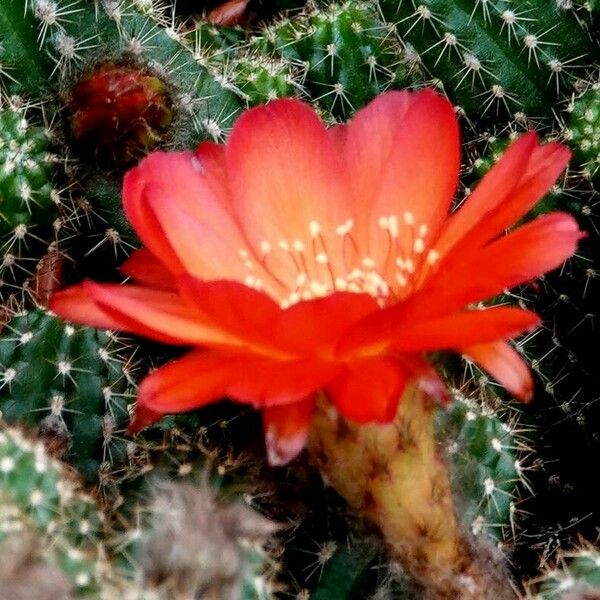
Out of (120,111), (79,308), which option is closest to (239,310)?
(79,308)

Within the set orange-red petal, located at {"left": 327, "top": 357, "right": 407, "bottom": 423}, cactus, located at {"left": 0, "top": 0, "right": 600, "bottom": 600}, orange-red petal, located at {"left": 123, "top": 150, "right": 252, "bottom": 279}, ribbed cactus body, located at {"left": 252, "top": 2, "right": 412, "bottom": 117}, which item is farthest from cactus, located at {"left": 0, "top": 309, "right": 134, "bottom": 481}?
ribbed cactus body, located at {"left": 252, "top": 2, "right": 412, "bottom": 117}

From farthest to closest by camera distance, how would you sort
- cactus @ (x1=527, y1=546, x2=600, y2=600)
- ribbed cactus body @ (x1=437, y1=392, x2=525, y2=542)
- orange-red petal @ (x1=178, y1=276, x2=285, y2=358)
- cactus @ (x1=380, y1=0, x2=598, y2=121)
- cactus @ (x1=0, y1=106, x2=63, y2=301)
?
cactus @ (x1=380, y1=0, x2=598, y2=121) → cactus @ (x1=0, y1=106, x2=63, y2=301) → ribbed cactus body @ (x1=437, y1=392, x2=525, y2=542) → cactus @ (x1=527, y1=546, x2=600, y2=600) → orange-red petal @ (x1=178, y1=276, x2=285, y2=358)

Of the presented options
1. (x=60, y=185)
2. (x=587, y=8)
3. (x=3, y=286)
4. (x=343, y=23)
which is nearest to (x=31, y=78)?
(x=60, y=185)

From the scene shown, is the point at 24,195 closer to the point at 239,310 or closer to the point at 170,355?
the point at 170,355

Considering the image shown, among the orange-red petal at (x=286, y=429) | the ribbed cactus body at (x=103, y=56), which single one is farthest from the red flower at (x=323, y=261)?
the ribbed cactus body at (x=103, y=56)

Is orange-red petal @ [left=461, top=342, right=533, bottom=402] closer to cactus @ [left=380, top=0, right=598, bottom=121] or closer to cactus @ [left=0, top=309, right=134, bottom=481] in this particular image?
cactus @ [left=0, top=309, right=134, bottom=481]

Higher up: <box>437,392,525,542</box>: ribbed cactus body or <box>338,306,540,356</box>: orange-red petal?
<box>338,306,540,356</box>: orange-red petal
